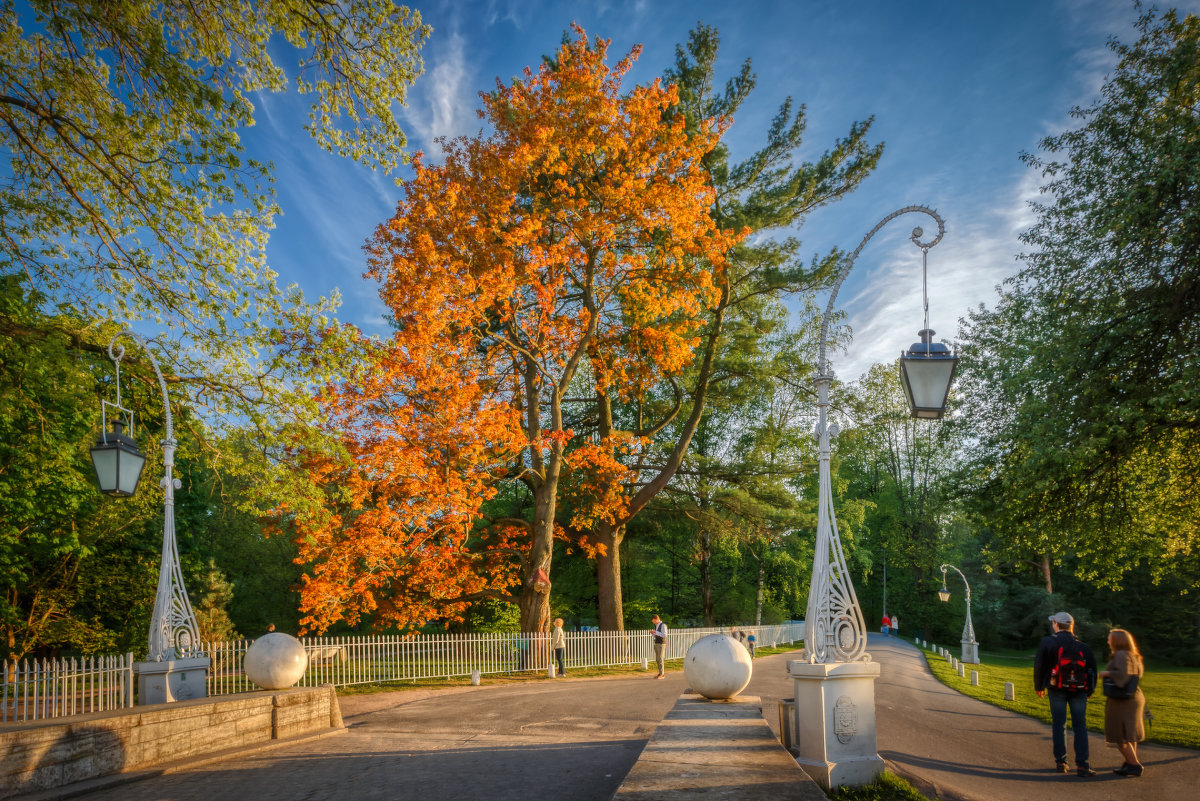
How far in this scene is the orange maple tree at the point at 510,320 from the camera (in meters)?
18.5

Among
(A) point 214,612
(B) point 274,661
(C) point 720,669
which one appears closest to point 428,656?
(B) point 274,661

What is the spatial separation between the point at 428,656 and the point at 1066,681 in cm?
1461

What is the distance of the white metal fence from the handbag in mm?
14156

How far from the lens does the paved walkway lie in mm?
7258

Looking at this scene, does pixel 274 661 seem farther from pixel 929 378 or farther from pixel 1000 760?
pixel 1000 760

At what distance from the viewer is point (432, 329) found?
18984 millimetres

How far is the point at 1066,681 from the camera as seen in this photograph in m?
8.40

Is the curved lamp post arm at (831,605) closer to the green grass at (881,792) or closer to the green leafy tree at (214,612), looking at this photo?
the green grass at (881,792)

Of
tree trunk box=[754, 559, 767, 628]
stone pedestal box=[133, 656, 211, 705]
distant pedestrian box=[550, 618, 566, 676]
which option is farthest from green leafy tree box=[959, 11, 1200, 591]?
tree trunk box=[754, 559, 767, 628]

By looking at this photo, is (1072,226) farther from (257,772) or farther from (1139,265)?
(257,772)

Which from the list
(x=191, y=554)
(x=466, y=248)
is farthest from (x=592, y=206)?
(x=191, y=554)

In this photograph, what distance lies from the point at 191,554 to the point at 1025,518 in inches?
1249

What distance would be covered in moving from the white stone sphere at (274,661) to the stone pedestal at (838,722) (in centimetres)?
739

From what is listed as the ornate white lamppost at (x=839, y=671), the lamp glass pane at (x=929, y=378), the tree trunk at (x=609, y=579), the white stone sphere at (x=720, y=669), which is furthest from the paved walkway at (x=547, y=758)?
the tree trunk at (x=609, y=579)
